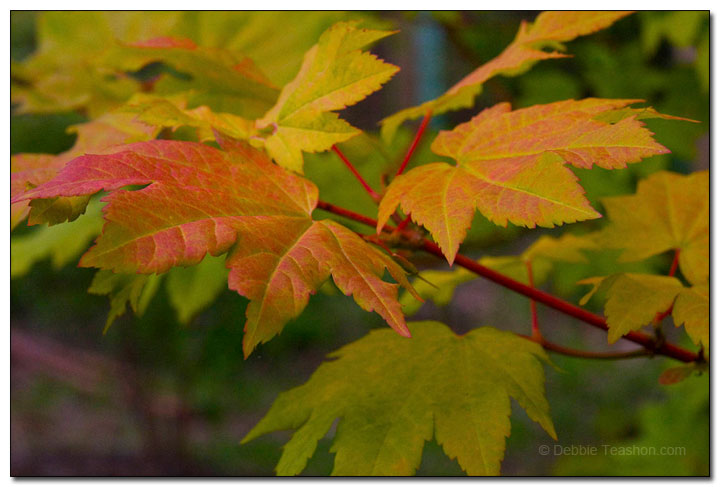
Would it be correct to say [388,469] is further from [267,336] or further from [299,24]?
[299,24]

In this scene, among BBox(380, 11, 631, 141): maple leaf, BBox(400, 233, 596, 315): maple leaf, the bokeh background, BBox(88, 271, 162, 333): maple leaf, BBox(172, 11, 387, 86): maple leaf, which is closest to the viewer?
BBox(88, 271, 162, 333): maple leaf

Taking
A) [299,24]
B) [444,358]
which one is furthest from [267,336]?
A: [299,24]

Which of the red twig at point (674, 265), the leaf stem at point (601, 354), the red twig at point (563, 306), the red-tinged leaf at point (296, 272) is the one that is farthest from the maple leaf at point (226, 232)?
the red twig at point (674, 265)

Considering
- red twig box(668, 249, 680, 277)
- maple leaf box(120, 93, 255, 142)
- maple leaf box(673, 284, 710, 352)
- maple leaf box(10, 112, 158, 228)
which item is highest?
maple leaf box(120, 93, 255, 142)

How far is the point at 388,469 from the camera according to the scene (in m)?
0.48

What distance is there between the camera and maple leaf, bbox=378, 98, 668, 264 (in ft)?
1.35

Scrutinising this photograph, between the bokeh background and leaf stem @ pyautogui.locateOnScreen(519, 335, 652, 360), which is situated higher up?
leaf stem @ pyautogui.locateOnScreen(519, 335, 652, 360)

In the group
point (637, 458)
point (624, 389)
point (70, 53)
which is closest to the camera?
point (70, 53)

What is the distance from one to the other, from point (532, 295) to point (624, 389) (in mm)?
1976

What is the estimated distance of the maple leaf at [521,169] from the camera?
0.41 m

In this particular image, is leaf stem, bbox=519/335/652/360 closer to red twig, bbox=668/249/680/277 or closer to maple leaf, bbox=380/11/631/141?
red twig, bbox=668/249/680/277

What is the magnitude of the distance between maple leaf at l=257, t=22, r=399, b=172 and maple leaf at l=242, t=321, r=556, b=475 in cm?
19

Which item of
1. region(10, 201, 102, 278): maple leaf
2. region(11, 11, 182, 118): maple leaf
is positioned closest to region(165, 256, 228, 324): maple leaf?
region(10, 201, 102, 278): maple leaf

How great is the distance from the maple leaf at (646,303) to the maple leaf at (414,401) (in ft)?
0.25
